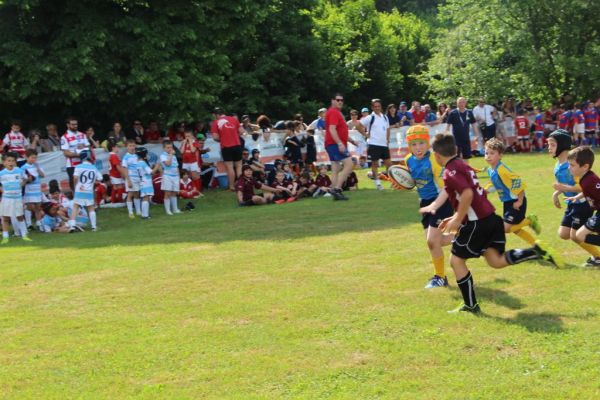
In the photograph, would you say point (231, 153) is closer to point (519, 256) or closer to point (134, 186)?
point (134, 186)

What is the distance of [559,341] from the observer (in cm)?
713

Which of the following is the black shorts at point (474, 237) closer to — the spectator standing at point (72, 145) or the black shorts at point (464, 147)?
the spectator standing at point (72, 145)

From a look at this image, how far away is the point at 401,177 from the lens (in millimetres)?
9719

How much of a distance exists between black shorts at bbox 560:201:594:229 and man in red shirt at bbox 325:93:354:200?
7831mm

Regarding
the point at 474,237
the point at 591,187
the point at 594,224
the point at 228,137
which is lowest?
the point at 594,224

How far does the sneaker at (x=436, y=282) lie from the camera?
30.9 ft

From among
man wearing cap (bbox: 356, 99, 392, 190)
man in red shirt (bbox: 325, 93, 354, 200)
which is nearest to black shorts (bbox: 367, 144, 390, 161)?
man wearing cap (bbox: 356, 99, 392, 190)

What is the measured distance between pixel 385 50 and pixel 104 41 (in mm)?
22094

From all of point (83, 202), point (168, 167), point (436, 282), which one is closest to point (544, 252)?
point (436, 282)

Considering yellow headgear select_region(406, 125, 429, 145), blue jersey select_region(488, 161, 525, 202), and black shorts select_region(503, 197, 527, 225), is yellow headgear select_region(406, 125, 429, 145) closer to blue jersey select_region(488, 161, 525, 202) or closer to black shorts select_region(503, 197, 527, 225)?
blue jersey select_region(488, 161, 525, 202)

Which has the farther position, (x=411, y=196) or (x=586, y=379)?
(x=411, y=196)

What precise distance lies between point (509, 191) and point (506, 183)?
0.11 metres

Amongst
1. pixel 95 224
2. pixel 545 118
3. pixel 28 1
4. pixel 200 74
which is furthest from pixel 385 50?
pixel 95 224

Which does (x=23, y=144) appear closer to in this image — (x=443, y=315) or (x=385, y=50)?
(x=443, y=315)
